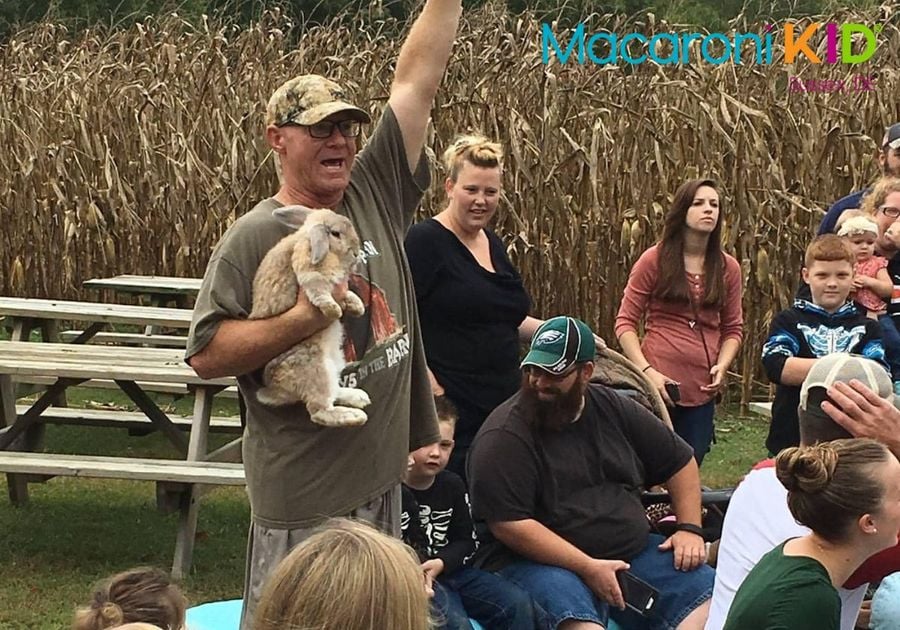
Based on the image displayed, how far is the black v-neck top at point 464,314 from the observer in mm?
4516

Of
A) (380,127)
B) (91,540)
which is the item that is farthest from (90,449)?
(380,127)

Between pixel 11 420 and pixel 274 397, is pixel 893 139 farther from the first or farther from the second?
pixel 11 420

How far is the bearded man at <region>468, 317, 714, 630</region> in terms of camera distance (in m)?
3.83

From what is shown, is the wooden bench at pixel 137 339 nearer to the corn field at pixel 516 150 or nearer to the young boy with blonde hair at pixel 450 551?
the corn field at pixel 516 150

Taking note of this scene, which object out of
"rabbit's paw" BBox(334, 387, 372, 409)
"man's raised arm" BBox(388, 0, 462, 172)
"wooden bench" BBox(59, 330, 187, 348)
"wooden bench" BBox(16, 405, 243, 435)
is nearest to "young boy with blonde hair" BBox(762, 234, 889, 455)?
"man's raised arm" BBox(388, 0, 462, 172)

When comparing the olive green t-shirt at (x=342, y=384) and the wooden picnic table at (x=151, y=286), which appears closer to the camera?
the olive green t-shirt at (x=342, y=384)

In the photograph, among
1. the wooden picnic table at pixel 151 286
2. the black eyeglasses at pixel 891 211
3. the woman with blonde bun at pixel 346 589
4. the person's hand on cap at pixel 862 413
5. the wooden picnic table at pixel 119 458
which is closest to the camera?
the woman with blonde bun at pixel 346 589

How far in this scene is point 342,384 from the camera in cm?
255

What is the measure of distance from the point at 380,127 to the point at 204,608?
1695mm

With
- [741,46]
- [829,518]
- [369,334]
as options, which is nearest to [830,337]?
[829,518]

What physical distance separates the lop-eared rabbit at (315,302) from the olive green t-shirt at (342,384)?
0.05m

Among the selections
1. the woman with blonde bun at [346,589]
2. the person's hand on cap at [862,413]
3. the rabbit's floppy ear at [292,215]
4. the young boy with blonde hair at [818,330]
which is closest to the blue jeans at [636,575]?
the person's hand on cap at [862,413]

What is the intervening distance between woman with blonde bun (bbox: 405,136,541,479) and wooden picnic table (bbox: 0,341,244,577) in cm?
117

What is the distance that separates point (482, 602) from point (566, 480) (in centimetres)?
46
